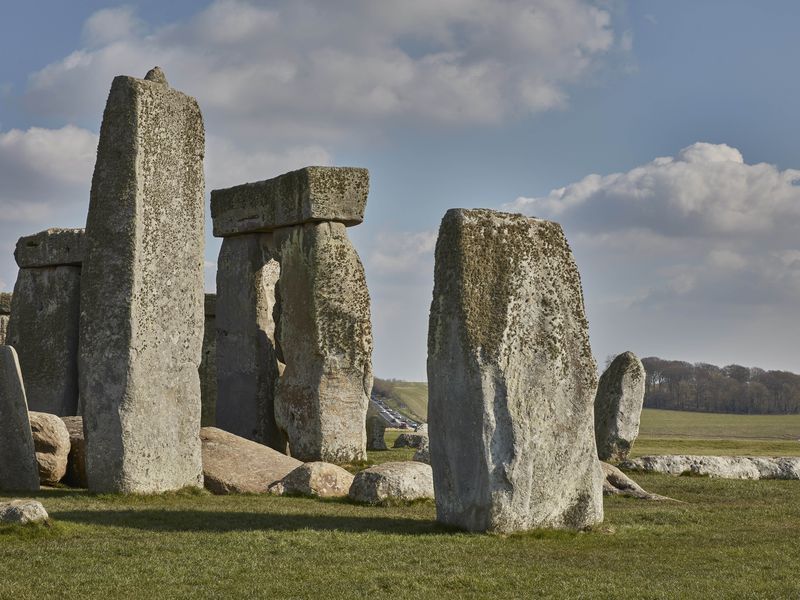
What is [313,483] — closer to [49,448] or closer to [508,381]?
[49,448]

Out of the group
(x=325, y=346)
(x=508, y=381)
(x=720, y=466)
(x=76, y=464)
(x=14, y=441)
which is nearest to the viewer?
(x=508, y=381)

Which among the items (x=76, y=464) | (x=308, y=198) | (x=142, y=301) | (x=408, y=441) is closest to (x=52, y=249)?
(x=308, y=198)

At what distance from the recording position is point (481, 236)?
12.5 meters

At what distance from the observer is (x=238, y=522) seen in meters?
13.3

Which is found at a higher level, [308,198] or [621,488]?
[308,198]

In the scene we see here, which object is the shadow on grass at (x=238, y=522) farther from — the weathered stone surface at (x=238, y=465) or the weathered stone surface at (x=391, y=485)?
the weathered stone surface at (x=238, y=465)

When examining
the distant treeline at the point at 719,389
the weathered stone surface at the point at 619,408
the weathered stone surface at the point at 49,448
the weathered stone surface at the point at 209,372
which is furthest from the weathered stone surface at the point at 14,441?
the distant treeline at the point at 719,389

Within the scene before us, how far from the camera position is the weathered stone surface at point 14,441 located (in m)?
16.5

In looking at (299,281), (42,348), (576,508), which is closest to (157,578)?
(576,508)

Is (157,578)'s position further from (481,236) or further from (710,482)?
(710,482)

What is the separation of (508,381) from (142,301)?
19.6 ft

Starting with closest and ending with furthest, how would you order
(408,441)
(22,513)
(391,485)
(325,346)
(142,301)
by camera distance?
(22,513), (391,485), (142,301), (325,346), (408,441)

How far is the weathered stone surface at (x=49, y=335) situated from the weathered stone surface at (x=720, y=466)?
38.6 ft

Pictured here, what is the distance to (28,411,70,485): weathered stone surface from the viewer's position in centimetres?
1736
